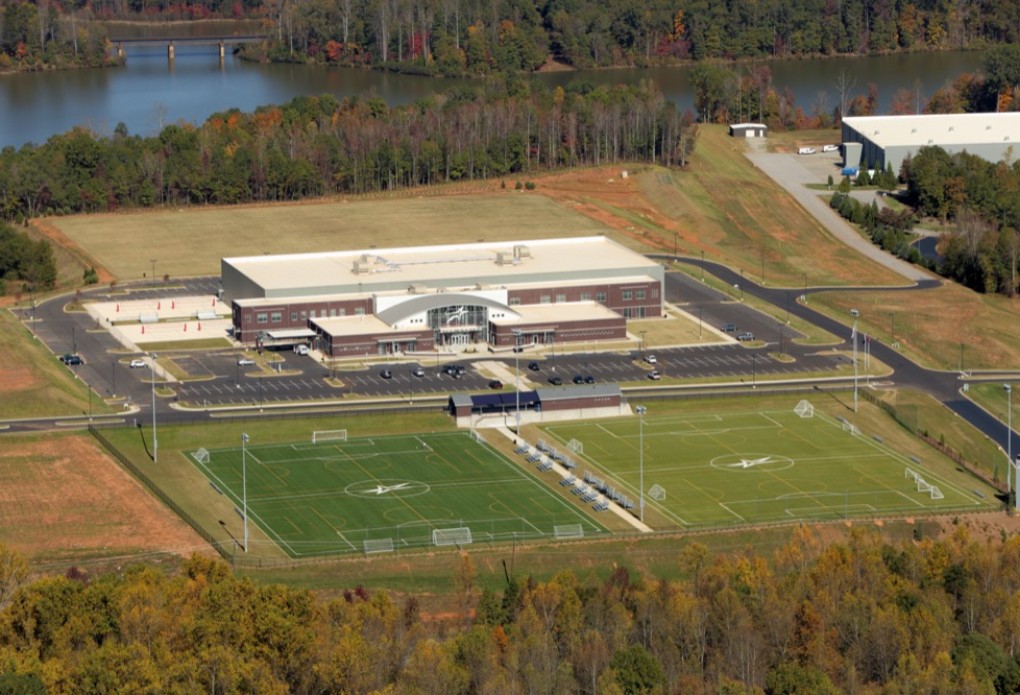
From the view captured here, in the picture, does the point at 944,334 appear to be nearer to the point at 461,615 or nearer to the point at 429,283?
the point at 429,283

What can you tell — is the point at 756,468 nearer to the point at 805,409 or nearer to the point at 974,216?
the point at 805,409

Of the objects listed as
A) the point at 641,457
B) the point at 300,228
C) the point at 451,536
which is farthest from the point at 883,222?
the point at 451,536

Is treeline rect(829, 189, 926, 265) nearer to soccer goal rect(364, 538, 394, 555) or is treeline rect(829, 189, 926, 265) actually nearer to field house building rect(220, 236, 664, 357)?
field house building rect(220, 236, 664, 357)

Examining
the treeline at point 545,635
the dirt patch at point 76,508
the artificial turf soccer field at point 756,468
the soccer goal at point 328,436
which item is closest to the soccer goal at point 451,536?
the treeline at point 545,635

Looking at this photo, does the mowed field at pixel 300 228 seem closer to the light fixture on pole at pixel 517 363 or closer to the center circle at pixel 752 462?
the light fixture on pole at pixel 517 363

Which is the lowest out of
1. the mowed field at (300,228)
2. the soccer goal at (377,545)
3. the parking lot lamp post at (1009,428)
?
the parking lot lamp post at (1009,428)

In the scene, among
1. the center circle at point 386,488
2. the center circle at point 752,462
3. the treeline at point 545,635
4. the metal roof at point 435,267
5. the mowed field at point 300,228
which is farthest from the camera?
the mowed field at point 300,228
